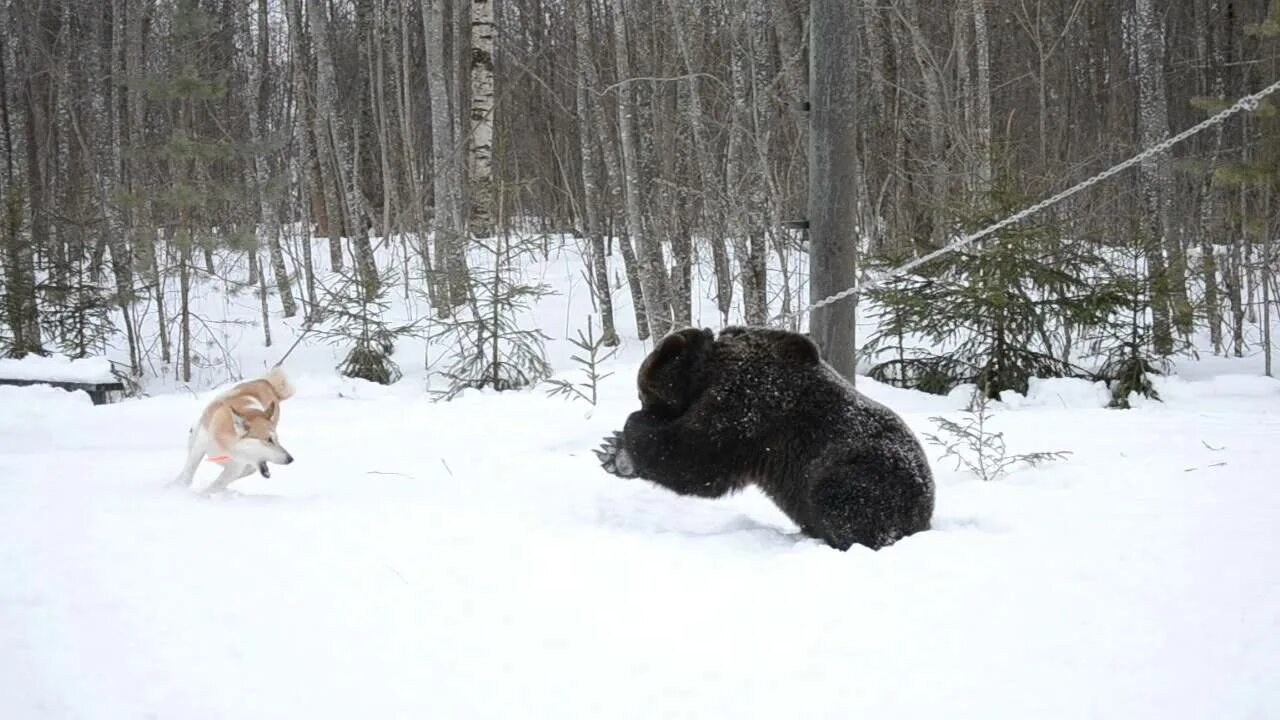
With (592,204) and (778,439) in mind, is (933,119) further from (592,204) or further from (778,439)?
(778,439)

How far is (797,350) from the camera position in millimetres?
4453

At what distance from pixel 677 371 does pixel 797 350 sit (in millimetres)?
552

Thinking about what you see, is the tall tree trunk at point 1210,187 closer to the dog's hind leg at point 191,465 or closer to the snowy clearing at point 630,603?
the snowy clearing at point 630,603

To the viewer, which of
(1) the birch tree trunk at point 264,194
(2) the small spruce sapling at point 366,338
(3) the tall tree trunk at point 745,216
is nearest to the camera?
(3) the tall tree trunk at point 745,216

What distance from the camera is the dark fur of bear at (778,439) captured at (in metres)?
4.06

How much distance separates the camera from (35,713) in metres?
2.64

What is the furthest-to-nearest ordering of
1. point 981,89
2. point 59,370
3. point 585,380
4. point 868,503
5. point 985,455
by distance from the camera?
1. point 981,89
2. point 585,380
3. point 59,370
4. point 985,455
5. point 868,503

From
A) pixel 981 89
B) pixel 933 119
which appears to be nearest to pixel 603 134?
pixel 933 119

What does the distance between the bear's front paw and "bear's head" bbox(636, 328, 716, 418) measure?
28 cm

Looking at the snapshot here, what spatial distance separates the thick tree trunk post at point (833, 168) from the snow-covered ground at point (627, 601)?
5.57 feet

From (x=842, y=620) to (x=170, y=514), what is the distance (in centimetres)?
296

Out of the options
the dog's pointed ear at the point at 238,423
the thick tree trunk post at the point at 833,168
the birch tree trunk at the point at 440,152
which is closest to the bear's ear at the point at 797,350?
the thick tree trunk post at the point at 833,168

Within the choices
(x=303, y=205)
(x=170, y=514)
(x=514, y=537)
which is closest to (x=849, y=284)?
(x=514, y=537)

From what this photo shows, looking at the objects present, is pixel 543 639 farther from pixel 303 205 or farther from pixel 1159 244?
pixel 303 205
